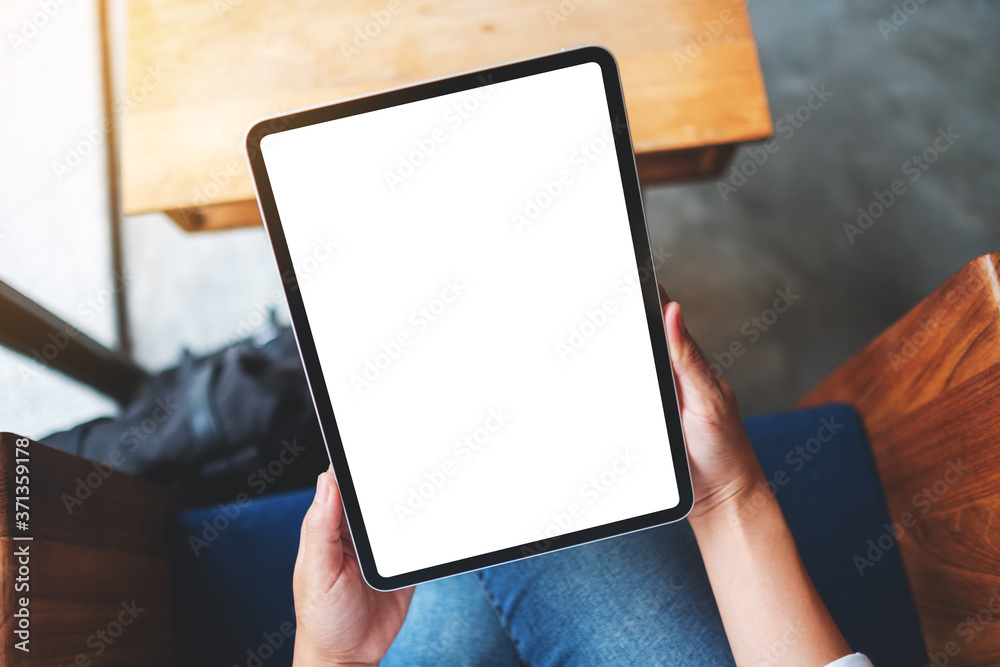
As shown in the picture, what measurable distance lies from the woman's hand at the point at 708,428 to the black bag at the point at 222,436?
527 mm

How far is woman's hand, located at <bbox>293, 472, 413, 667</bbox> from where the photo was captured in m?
0.52

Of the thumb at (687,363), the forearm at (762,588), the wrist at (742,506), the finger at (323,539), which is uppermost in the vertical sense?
the thumb at (687,363)

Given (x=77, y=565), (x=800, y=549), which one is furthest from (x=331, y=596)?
(x=800, y=549)

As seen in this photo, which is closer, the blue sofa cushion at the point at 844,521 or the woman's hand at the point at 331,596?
the woman's hand at the point at 331,596

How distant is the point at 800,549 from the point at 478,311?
49cm

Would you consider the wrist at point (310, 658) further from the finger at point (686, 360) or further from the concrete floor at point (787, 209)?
the concrete floor at point (787, 209)

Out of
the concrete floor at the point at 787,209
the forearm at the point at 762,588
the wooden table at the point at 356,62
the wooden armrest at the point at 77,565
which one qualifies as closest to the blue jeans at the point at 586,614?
the forearm at the point at 762,588

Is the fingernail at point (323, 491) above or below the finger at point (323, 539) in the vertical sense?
above

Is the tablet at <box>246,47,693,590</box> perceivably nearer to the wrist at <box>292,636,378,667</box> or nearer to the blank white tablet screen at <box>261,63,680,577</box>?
the blank white tablet screen at <box>261,63,680,577</box>

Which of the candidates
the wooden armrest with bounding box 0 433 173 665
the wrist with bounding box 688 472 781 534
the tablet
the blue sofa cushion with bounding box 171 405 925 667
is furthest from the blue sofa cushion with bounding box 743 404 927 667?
the wooden armrest with bounding box 0 433 173 665

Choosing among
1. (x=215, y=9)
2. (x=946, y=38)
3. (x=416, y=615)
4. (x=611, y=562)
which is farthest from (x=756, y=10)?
(x=416, y=615)

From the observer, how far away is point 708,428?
1.79 ft

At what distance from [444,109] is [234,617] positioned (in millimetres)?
605

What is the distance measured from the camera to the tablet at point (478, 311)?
→ 0.46 meters
